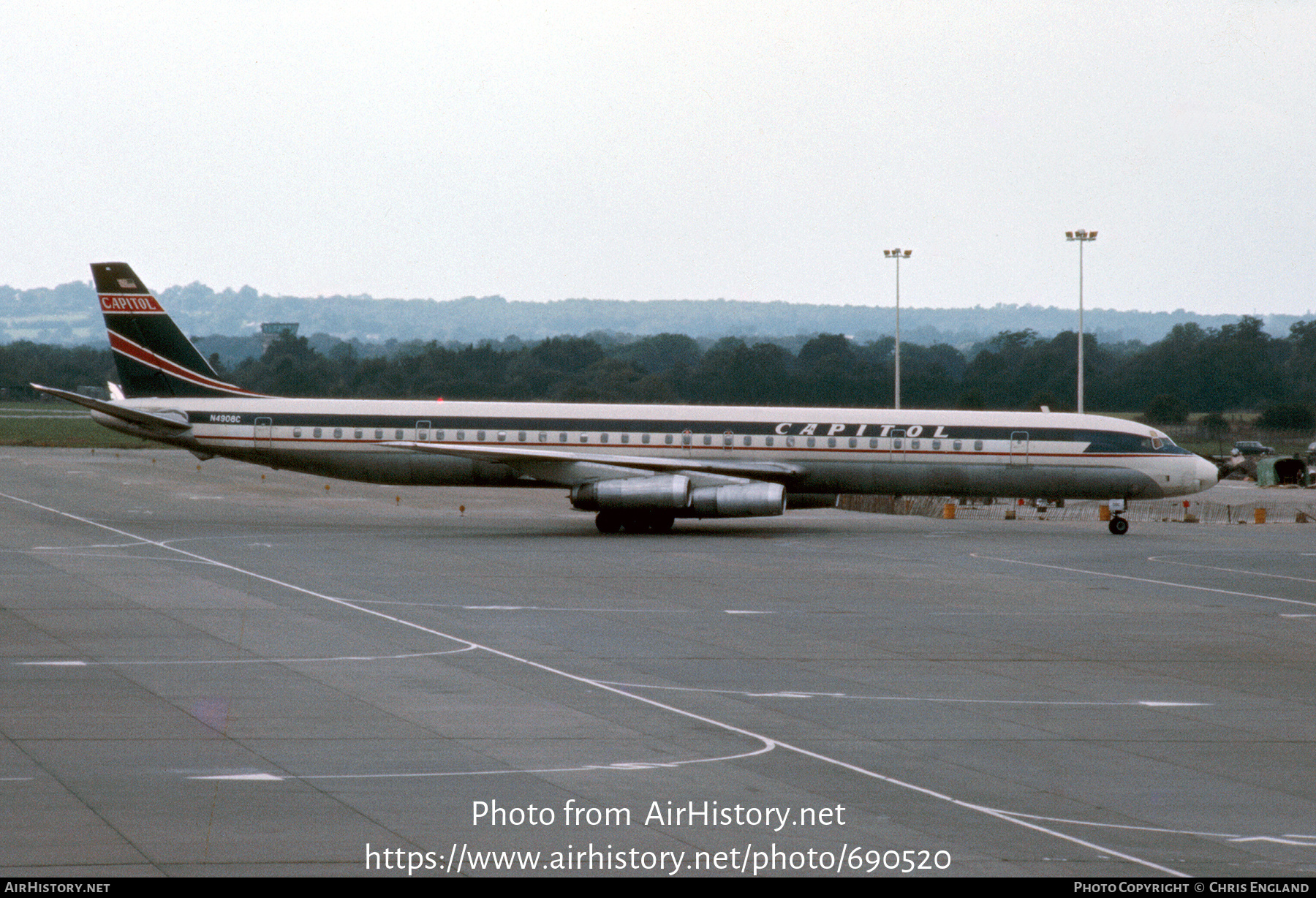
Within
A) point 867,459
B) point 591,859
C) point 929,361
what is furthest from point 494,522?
point 929,361

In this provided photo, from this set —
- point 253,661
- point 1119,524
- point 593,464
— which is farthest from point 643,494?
point 253,661

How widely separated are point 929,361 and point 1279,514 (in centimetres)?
9545

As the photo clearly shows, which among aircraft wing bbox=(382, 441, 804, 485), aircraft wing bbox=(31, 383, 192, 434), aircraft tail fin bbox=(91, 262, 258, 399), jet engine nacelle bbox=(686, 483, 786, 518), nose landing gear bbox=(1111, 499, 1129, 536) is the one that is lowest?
nose landing gear bbox=(1111, 499, 1129, 536)

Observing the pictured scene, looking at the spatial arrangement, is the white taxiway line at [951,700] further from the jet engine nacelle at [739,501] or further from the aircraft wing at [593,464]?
the aircraft wing at [593,464]

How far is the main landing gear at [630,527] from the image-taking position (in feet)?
140

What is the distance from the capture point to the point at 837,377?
392 feet

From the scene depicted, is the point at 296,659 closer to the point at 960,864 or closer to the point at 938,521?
the point at 960,864

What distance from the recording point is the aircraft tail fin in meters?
45.8

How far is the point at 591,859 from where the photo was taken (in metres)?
10.9

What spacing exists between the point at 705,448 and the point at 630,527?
3.25 metres

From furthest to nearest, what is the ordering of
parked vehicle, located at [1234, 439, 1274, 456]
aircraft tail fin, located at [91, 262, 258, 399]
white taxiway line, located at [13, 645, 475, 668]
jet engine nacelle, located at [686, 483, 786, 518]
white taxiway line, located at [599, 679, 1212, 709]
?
parked vehicle, located at [1234, 439, 1274, 456]
aircraft tail fin, located at [91, 262, 258, 399]
jet engine nacelle, located at [686, 483, 786, 518]
white taxiway line, located at [13, 645, 475, 668]
white taxiway line, located at [599, 679, 1212, 709]

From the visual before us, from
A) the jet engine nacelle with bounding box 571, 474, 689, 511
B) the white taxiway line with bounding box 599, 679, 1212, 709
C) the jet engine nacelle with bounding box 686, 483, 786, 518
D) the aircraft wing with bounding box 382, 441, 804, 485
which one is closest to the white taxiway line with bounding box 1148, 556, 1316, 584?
the jet engine nacelle with bounding box 686, 483, 786, 518

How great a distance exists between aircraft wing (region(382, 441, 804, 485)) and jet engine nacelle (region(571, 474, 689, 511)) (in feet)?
2.53

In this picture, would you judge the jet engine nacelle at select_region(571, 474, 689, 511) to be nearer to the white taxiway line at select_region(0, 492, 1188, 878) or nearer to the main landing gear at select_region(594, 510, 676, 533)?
the main landing gear at select_region(594, 510, 676, 533)
